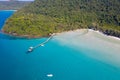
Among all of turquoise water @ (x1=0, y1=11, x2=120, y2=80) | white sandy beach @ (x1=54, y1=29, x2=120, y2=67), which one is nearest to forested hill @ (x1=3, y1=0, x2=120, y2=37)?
white sandy beach @ (x1=54, y1=29, x2=120, y2=67)

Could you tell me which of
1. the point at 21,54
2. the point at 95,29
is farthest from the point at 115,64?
the point at 95,29

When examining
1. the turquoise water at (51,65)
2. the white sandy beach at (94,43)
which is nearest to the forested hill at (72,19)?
the white sandy beach at (94,43)

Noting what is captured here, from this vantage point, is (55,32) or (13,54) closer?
(13,54)

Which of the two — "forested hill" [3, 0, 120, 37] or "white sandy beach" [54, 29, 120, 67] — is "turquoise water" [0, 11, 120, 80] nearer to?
"white sandy beach" [54, 29, 120, 67]

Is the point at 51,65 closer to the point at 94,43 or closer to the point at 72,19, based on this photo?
the point at 94,43

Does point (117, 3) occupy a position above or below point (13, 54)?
above

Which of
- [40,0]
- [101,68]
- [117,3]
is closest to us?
[101,68]

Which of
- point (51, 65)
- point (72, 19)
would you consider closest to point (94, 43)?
point (51, 65)

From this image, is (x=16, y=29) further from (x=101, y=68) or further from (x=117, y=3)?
(x=101, y=68)
